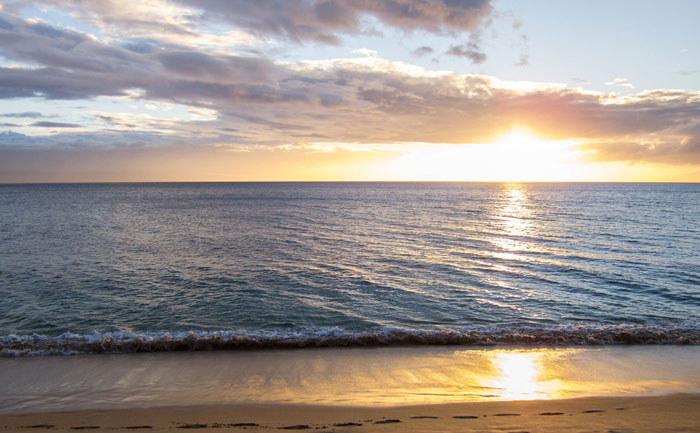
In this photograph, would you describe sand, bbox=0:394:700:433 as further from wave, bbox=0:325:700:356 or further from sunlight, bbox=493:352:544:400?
wave, bbox=0:325:700:356

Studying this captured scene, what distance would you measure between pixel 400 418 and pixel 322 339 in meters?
5.59

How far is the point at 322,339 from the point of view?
42.5 feet

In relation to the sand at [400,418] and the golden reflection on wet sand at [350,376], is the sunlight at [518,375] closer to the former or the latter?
the golden reflection on wet sand at [350,376]

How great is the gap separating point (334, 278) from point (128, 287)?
35.3ft

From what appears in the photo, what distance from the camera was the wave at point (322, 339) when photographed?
40.3ft

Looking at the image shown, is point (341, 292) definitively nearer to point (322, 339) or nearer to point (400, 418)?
point (322, 339)

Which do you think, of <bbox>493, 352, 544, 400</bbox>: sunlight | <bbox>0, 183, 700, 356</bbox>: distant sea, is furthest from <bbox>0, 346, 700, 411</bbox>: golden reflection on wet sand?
<bbox>0, 183, 700, 356</bbox>: distant sea

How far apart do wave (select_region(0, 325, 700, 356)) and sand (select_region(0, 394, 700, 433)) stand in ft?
13.8

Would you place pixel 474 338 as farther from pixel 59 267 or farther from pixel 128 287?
pixel 59 267

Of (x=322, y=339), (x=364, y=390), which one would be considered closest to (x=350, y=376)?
(x=364, y=390)

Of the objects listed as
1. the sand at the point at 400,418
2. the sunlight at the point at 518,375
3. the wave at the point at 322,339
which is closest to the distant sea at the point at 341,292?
the wave at the point at 322,339

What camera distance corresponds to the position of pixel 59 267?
24.1 metres

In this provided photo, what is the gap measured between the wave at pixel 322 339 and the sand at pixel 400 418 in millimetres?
4193

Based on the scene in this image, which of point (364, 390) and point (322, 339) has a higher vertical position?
point (364, 390)
